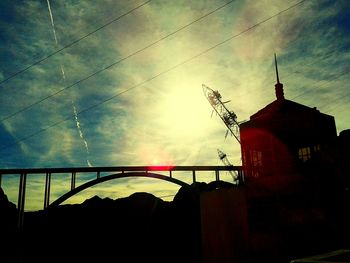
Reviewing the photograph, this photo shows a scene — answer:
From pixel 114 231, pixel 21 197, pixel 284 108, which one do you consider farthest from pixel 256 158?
pixel 114 231

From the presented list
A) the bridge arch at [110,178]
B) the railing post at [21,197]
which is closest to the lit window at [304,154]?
the bridge arch at [110,178]

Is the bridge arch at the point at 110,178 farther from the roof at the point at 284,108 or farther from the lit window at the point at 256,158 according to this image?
the roof at the point at 284,108

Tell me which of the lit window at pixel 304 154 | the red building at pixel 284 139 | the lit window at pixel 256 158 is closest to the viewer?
the lit window at pixel 304 154

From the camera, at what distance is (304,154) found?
27234 mm

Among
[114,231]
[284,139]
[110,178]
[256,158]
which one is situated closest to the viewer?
[284,139]

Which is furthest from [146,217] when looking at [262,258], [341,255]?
[341,255]

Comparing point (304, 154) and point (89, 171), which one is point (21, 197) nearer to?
point (89, 171)

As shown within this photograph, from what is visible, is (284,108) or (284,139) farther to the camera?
(284,108)

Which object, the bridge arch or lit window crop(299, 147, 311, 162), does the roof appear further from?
the bridge arch

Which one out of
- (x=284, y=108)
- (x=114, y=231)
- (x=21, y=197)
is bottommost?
(x=114, y=231)

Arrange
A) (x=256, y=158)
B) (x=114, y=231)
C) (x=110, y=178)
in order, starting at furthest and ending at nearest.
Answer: (x=114, y=231) → (x=110, y=178) → (x=256, y=158)

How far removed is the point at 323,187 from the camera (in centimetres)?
2106

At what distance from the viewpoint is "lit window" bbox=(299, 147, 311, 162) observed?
88.6 ft

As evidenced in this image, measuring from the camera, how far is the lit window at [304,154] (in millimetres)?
26997
